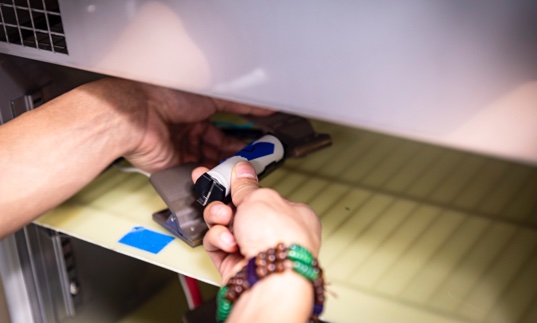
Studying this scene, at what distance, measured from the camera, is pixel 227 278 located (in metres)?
0.74

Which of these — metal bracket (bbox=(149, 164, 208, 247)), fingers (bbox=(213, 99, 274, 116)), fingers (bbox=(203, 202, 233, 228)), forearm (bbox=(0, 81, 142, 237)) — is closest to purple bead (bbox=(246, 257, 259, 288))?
fingers (bbox=(203, 202, 233, 228))

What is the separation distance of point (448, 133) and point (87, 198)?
2.14 ft

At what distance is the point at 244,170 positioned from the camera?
31.4 inches

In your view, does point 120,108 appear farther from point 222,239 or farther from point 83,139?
point 222,239

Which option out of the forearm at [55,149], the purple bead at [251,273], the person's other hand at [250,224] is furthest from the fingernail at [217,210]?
the forearm at [55,149]

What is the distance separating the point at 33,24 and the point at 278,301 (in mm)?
435

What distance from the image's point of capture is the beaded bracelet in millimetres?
633

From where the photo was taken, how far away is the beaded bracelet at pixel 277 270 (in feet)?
2.08

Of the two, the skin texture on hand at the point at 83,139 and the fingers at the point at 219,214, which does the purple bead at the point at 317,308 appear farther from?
the skin texture on hand at the point at 83,139

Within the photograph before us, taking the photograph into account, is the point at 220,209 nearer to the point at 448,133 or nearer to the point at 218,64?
the point at 218,64

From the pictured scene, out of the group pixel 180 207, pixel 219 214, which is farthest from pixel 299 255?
pixel 180 207

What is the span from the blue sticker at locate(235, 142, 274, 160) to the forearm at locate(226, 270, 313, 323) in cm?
32

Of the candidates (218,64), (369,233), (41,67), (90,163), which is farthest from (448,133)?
(41,67)

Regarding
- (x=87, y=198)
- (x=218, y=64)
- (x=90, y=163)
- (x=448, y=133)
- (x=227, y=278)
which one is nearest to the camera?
(x=448, y=133)
